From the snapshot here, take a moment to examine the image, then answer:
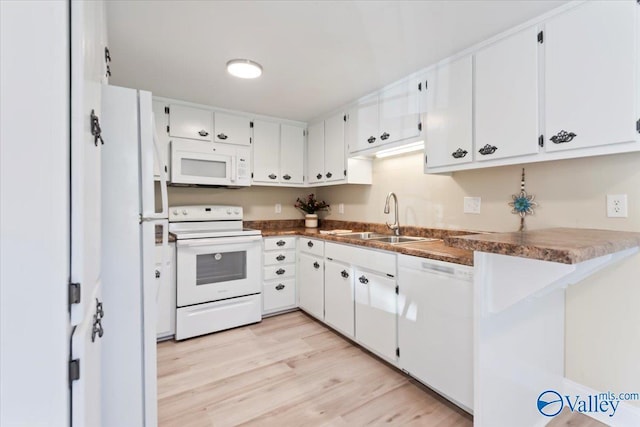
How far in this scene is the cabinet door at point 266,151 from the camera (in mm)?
3312

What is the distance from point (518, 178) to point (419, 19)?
3.81 ft

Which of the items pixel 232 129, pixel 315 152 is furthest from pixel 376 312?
pixel 232 129

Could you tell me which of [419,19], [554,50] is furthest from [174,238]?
→ [554,50]

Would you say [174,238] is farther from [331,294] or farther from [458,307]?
[458,307]

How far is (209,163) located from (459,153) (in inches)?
88.3

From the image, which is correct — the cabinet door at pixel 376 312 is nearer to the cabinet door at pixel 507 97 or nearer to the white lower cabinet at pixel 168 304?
the cabinet door at pixel 507 97

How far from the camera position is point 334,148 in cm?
317

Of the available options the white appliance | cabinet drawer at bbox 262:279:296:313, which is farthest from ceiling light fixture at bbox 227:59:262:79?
cabinet drawer at bbox 262:279:296:313

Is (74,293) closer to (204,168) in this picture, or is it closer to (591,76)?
(591,76)

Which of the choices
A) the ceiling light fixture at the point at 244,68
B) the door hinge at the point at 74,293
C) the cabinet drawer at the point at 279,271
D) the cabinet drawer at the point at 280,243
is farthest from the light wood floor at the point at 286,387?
the ceiling light fixture at the point at 244,68

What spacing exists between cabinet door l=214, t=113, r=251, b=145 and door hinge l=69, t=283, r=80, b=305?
2693 mm

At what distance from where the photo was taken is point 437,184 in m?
2.45

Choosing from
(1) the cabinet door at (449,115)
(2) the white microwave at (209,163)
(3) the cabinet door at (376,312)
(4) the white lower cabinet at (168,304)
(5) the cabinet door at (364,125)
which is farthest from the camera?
(2) the white microwave at (209,163)

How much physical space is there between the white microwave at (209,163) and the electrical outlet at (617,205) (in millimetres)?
2765
